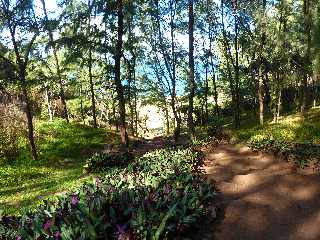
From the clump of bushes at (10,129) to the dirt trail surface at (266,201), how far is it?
14.5 metres

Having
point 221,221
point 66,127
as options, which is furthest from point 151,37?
point 221,221

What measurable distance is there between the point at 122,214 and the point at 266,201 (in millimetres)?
3963

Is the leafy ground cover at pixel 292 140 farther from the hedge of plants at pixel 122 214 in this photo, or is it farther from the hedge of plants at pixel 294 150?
the hedge of plants at pixel 122 214

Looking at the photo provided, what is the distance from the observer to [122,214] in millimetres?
8242

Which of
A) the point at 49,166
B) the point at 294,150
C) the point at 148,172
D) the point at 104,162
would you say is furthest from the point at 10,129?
the point at 294,150

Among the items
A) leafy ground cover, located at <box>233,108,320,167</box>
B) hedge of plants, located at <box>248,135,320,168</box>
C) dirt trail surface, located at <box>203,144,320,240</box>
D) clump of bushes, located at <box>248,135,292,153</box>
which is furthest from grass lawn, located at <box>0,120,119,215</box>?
leafy ground cover, located at <box>233,108,320,167</box>

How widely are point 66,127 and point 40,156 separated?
848 centimetres

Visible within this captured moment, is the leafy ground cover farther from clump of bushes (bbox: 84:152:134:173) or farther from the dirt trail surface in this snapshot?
clump of bushes (bbox: 84:152:134:173)

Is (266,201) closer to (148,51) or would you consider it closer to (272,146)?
(272,146)

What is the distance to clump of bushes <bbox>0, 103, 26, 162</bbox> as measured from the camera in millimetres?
24688

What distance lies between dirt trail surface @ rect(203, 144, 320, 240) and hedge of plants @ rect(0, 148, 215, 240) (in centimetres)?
72

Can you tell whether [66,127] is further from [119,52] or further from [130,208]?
[130,208]

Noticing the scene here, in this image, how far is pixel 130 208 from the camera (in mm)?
8109

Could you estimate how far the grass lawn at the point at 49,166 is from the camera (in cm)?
1719
